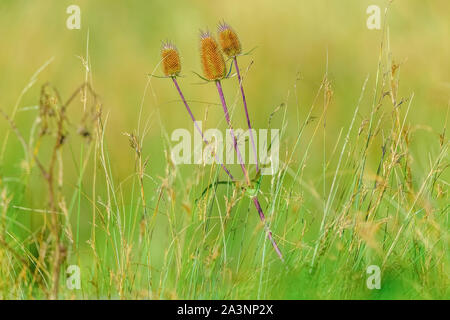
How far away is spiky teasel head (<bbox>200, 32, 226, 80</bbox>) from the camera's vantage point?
2297mm

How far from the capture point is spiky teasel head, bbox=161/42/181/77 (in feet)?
7.61

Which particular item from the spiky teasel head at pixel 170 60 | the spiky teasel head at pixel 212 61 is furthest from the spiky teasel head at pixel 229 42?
the spiky teasel head at pixel 170 60

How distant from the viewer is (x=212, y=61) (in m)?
2.30

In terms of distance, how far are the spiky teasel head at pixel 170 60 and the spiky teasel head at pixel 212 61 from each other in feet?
0.29

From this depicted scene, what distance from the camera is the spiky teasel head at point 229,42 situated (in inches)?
92.2

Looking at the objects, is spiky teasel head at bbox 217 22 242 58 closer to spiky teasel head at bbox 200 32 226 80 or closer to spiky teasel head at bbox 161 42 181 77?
spiky teasel head at bbox 200 32 226 80

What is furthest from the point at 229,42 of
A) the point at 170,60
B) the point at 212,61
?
the point at 170,60

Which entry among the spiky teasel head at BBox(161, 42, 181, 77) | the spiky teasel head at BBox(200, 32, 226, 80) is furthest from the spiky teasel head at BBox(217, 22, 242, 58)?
the spiky teasel head at BBox(161, 42, 181, 77)

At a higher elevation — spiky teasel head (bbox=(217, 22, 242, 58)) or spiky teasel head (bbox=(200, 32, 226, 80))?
spiky teasel head (bbox=(217, 22, 242, 58))

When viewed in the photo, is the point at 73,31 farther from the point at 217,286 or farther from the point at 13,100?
the point at 217,286

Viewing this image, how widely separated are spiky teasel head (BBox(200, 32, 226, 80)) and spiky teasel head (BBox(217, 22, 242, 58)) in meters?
0.03

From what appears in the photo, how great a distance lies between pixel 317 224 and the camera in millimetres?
2668

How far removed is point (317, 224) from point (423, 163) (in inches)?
22.1

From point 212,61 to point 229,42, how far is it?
0.10 m
